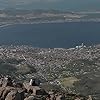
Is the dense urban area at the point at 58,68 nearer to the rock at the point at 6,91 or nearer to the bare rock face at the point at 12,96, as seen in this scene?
the rock at the point at 6,91

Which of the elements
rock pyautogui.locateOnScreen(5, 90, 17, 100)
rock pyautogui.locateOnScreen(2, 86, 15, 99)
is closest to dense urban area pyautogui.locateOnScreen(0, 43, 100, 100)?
rock pyautogui.locateOnScreen(2, 86, 15, 99)

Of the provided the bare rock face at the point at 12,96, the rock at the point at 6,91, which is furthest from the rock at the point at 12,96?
the rock at the point at 6,91

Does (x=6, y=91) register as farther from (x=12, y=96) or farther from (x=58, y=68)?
(x=58, y=68)

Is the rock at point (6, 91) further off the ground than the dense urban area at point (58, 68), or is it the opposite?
the rock at point (6, 91)

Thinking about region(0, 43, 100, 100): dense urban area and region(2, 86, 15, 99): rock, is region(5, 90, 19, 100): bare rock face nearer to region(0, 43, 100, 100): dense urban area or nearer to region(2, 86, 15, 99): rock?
region(2, 86, 15, 99): rock

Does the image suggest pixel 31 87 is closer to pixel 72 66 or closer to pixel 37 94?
pixel 37 94

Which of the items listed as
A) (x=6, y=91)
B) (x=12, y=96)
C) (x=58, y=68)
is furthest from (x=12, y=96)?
(x=58, y=68)

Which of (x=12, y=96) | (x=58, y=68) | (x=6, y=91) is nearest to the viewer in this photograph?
(x=12, y=96)

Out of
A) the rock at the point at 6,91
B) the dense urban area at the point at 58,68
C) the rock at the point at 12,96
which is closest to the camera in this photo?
the rock at the point at 12,96

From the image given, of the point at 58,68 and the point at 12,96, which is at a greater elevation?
the point at 12,96
